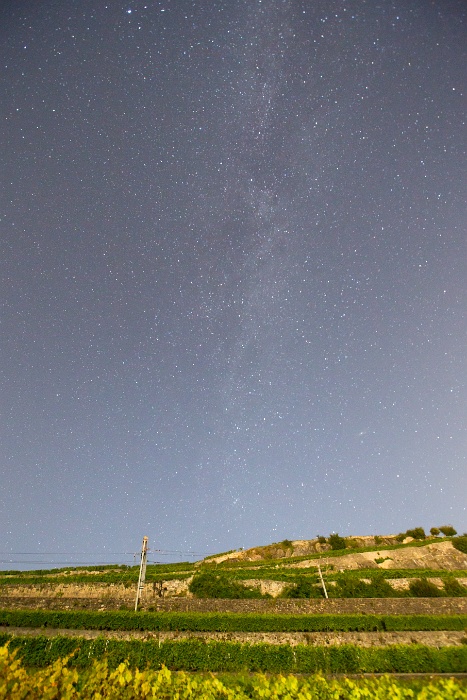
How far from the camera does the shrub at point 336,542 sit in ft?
208

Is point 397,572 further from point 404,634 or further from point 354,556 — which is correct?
point 404,634

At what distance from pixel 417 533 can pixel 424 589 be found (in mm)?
35333

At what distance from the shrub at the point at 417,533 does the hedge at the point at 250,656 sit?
52823mm

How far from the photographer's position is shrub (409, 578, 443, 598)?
37.1 m

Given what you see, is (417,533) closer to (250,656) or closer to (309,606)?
(309,606)

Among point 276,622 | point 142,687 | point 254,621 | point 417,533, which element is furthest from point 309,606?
point 417,533

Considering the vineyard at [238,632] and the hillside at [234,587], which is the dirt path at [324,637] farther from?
the hillside at [234,587]

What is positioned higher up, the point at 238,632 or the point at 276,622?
the point at 276,622

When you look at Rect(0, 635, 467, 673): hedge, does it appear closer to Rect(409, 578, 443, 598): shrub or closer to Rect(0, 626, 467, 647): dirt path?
Rect(0, 626, 467, 647): dirt path

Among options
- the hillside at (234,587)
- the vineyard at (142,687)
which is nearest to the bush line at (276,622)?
the hillside at (234,587)

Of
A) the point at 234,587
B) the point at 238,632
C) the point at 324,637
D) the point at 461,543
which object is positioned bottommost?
the point at 324,637

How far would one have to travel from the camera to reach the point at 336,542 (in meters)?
64.1

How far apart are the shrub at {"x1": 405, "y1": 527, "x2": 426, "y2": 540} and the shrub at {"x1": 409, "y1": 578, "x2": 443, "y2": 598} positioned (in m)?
32.8

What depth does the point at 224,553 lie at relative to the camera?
67.1 metres
